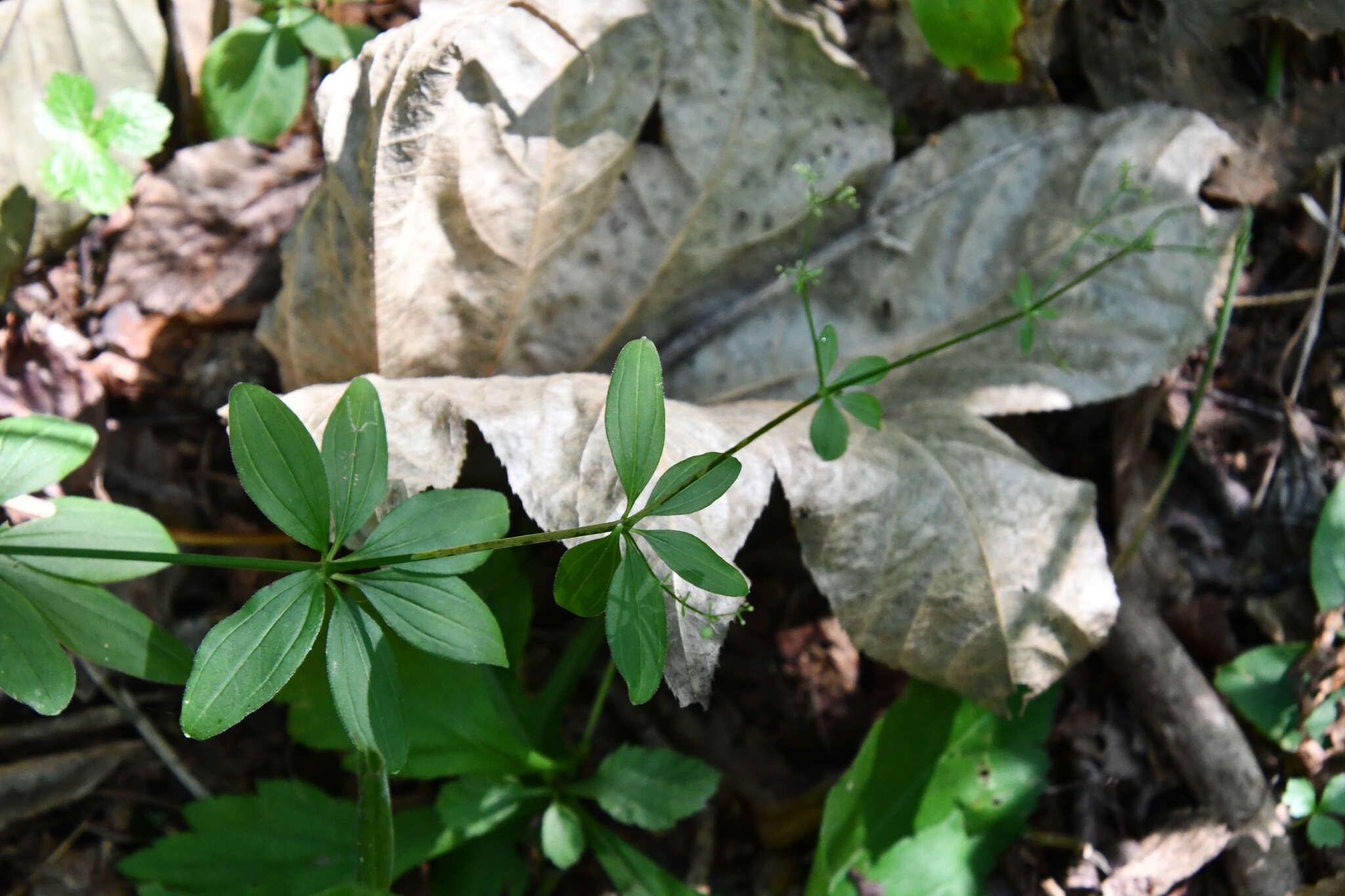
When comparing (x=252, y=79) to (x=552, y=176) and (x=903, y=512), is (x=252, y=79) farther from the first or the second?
(x=903, y=512)

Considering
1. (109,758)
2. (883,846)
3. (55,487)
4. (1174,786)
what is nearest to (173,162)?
(55,487)

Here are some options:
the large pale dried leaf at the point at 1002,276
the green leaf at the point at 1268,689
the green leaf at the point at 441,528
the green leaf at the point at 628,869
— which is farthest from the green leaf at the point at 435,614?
the green leaf at the point at 1268,689

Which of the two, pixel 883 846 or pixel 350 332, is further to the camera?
pixel 883 846

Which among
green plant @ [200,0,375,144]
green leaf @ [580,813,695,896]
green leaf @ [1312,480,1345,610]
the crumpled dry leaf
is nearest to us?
the crumpled dry leaf

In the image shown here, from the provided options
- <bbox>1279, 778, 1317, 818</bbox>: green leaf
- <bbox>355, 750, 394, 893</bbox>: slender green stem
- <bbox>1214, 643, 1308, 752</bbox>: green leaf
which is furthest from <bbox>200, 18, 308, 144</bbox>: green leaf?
<bbox>1279, 778, 1317, 818</bbox>: green leaf

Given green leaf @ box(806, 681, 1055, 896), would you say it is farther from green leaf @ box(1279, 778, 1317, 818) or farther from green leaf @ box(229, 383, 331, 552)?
green leaf @ box(229, 383, 331, 552)

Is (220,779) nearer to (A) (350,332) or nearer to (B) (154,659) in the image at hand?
(B) (154,659)

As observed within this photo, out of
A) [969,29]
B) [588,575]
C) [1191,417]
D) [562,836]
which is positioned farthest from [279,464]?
[1191,417]
